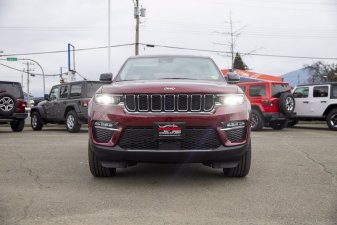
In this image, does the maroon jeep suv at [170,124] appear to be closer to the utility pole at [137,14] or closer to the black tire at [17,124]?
the black tire at [17,124]

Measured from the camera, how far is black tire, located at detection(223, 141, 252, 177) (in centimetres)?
543

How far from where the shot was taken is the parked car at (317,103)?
616 inches

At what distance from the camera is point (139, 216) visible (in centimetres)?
393

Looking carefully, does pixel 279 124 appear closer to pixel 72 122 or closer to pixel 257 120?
pixel 257 120

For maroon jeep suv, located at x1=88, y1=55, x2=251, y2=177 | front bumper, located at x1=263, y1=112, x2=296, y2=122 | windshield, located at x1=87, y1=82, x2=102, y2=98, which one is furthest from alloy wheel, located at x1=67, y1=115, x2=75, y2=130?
maroon jeep suv, located at x1=88, y1=55, x2=251, y2=177

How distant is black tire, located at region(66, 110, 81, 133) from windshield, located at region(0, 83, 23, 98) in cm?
181

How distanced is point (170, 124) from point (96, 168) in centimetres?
129

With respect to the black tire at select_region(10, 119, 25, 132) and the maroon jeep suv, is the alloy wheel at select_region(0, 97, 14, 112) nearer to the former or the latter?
the black tire at select_region(10, 119, 25, 132)

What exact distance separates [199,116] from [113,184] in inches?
54.2

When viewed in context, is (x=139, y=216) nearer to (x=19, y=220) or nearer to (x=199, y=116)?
(x=19, y=220)

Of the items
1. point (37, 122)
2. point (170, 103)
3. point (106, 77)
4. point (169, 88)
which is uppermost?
point (106, 77)

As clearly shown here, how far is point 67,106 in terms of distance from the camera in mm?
14453

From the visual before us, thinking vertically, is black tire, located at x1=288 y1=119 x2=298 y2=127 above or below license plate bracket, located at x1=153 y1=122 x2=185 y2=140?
below

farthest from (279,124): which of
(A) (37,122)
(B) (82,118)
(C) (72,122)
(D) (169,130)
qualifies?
(D) (169,130)
